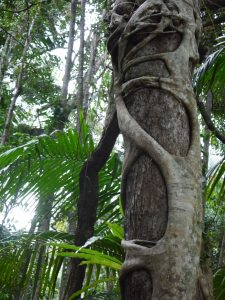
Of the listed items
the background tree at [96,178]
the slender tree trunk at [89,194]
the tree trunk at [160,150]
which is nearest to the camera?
the tree trunk at [160,150]

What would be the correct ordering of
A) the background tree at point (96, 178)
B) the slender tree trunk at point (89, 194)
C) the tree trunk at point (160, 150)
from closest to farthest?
the tree trunk at point (160, 150)
the background tree at point (96, 178)
the slender tree trunk at point (89, 194)

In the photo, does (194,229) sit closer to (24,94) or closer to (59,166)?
(59,166)

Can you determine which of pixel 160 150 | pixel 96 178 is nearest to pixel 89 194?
pixel 96 178

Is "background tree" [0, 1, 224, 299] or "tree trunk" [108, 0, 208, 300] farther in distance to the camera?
"background tree" [0, 1, 224, 299]

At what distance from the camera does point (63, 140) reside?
238 cm

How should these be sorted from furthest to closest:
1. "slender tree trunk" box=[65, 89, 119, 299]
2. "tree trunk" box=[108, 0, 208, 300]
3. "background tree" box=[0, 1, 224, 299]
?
"slender tree trunk" box=[65, 89, 119, 299] → "background tree" box=[0, 1, 224, 299] → "tree trunk" box=[108, 0, 208, 300]

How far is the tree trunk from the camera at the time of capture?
958 millimetres

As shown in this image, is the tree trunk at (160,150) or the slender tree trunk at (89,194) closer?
the tree trunk at (160,150)

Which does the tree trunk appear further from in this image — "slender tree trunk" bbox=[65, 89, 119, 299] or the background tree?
"slender tree trunk" bbox=[65, 89, 119, 299]

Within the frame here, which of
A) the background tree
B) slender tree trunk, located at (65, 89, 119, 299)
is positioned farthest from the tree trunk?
slender tree trunk, located at (65, 89, 119, 299)

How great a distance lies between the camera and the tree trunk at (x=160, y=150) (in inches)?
37.7

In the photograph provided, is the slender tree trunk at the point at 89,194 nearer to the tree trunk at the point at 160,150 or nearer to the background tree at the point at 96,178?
the background tree at the point at 96,178

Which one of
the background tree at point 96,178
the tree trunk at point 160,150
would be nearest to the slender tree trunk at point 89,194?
the background tree at point 96,178

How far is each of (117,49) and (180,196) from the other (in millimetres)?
706
